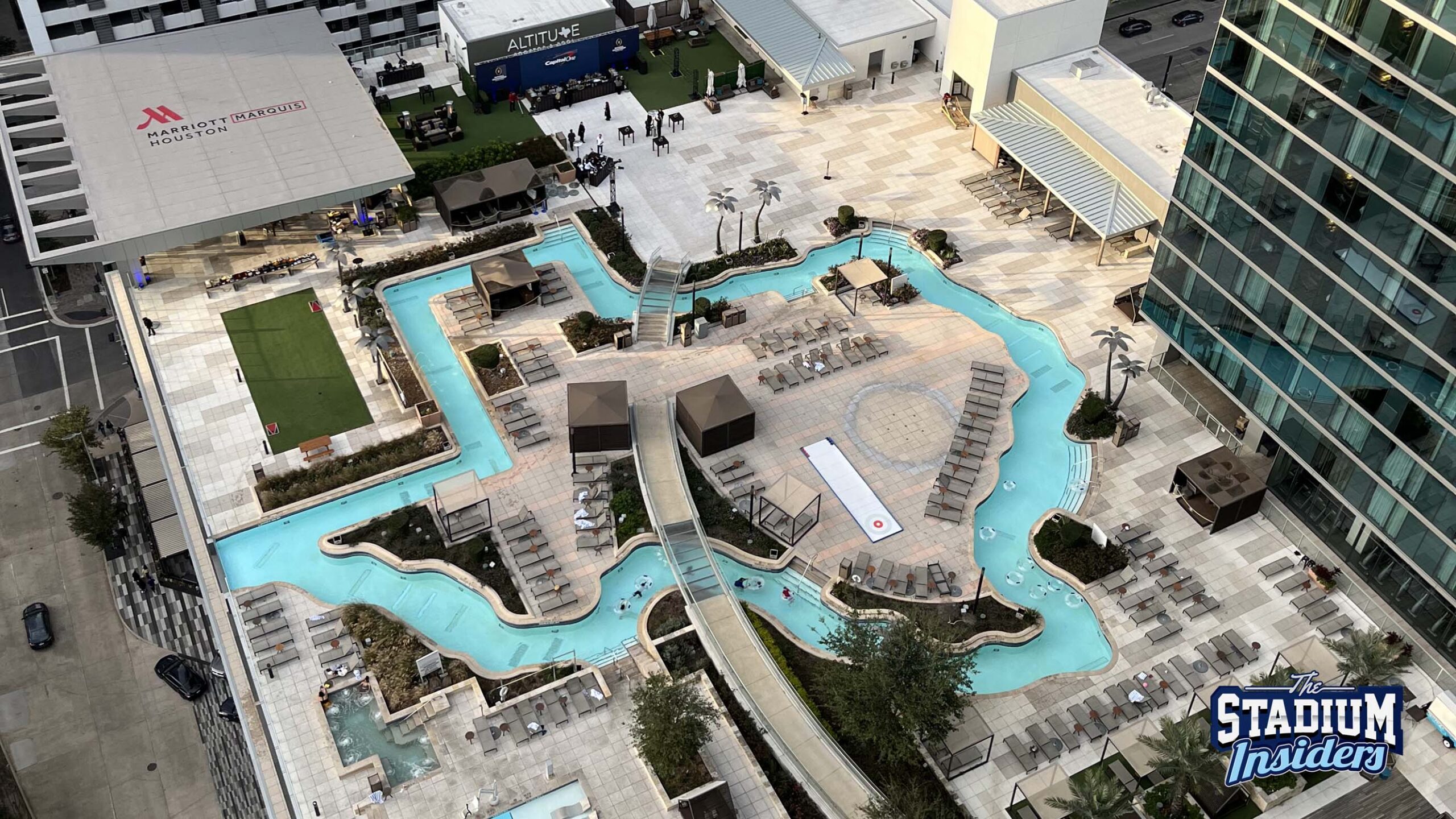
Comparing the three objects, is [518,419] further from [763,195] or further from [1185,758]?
[1185,758]

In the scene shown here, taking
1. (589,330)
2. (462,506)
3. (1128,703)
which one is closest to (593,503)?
(462,506)

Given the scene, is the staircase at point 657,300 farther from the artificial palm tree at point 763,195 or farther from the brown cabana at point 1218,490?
the brown cabana at point 1218,490

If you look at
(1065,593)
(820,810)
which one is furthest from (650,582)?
(1065,593)

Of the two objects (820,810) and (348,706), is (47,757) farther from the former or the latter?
(820,810)

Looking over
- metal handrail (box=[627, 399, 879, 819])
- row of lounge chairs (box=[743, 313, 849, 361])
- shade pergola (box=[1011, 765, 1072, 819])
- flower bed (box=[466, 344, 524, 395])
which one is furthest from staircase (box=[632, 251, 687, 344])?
shade pergola (box=[1011, 765, 1072, 819])

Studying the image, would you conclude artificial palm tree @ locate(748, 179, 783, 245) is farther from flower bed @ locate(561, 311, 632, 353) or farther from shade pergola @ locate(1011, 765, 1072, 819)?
shade pergola @ locate(1011, 765, 1072, 819)
